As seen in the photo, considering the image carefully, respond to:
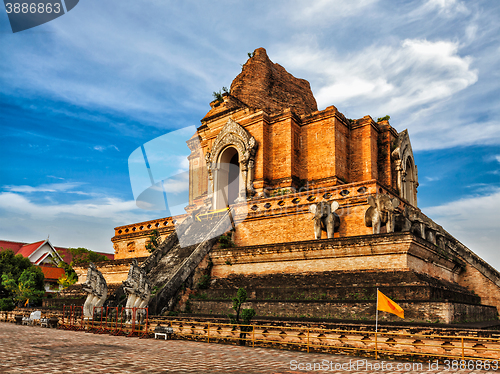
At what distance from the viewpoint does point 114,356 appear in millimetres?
8047

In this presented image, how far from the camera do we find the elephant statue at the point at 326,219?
47.9 ft

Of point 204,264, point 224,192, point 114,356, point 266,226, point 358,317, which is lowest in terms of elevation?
point 114,356

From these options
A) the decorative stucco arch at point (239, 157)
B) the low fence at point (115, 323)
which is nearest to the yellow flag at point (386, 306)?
the low fence at point (115, 323)

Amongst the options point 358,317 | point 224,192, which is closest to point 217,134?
point 224,192

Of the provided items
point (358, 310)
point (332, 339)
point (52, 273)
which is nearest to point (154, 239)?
point (358, 310)

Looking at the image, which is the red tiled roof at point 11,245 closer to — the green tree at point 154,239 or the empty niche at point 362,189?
the green tree at point 154,239

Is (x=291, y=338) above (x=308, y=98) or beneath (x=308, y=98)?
beneath

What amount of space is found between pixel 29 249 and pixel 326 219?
38214mm

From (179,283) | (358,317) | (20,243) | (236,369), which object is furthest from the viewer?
(20,243)

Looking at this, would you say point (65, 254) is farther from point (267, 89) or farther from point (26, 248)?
point (267, 89)

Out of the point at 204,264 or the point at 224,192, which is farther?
the point at 224,192

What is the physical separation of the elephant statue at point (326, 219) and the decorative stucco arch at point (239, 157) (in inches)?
230

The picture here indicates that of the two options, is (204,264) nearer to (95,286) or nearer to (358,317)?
(95,286)

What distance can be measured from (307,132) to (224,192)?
5.77 metres
